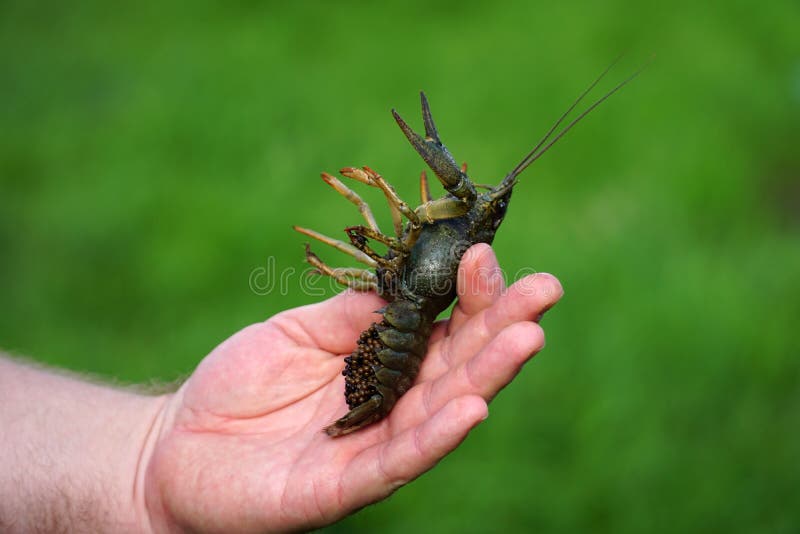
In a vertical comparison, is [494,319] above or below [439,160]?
below

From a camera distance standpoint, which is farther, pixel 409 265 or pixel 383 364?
pixel 409 265

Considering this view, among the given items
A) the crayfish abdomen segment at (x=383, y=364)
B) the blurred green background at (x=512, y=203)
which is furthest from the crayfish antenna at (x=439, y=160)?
the blurred green background at (x=512, y=203)

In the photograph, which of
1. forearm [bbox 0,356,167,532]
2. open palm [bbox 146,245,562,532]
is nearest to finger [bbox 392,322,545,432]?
open palm [bbox 146,245,562,532]

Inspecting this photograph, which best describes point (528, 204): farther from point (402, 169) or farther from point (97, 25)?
point (97, 25)

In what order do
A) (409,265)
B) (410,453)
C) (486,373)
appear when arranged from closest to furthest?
(410,453) < (486,373) < (409,265)

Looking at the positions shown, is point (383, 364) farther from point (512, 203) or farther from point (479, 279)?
point (512, 203)

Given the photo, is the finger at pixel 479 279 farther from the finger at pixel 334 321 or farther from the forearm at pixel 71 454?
the forearm at pixel 71 454

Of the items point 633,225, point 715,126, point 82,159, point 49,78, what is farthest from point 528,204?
point 49,78

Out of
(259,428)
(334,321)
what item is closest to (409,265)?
(334,321)

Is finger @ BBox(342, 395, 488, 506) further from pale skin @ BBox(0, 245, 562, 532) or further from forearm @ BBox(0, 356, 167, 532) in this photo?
forearm @ BBox(0, 356, 167, 532)
